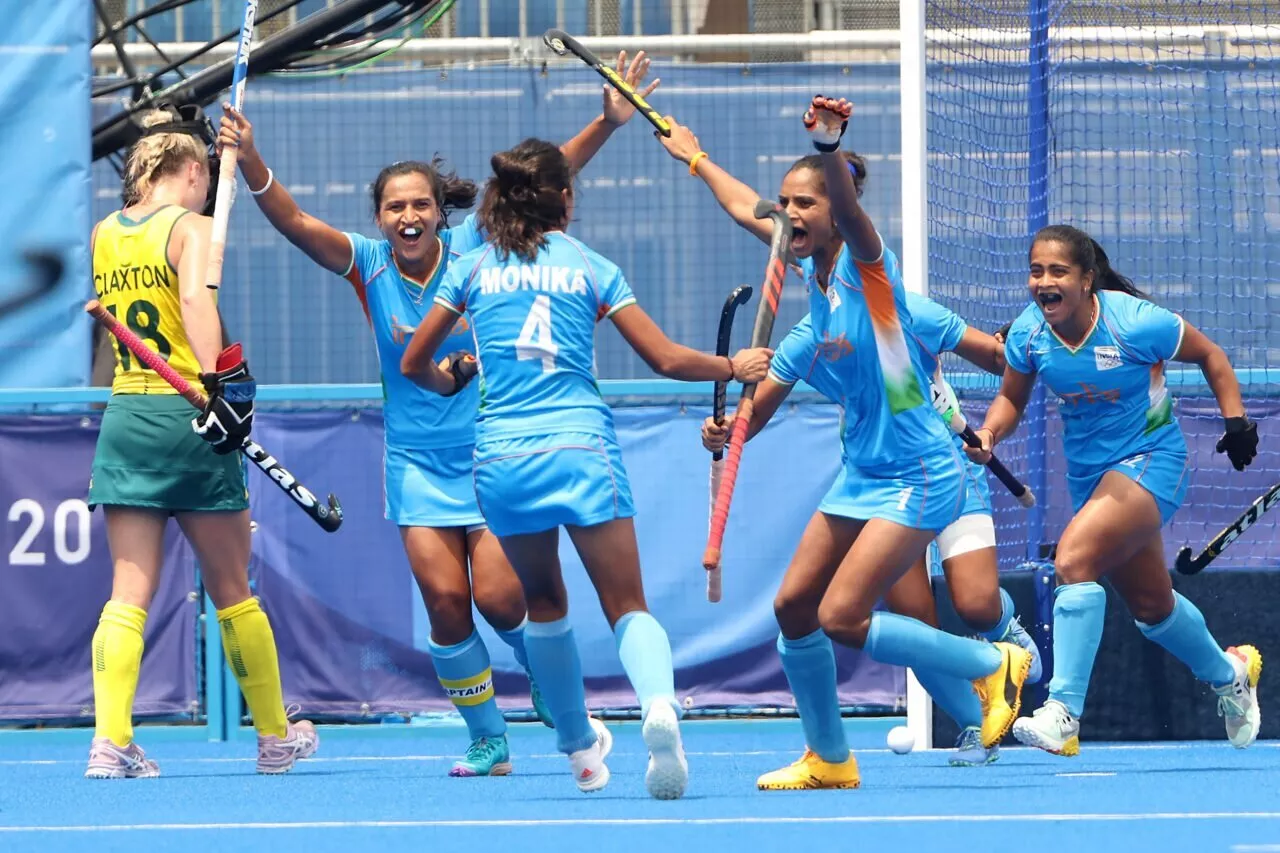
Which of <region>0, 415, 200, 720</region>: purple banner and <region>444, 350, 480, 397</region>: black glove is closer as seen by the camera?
<region>444, 350, 480, 397</region>: black glove

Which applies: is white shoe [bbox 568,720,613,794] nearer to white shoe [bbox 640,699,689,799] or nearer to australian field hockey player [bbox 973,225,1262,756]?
white shoe [bbox 640,699,689,799]

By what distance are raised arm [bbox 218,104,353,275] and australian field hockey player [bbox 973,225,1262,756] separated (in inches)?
80.1

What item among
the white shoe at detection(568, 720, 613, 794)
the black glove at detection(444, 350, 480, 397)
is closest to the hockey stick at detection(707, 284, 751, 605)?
the white shoe at detection(568, 720, 613, 794)

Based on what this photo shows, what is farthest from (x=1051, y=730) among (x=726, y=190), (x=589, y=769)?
(x=726, y=190)

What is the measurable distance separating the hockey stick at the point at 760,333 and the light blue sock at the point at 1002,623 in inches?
68.6

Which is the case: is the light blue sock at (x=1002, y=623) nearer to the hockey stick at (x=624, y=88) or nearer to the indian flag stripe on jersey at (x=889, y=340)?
the indian flag stripe on jersey at (x=889, y=340)

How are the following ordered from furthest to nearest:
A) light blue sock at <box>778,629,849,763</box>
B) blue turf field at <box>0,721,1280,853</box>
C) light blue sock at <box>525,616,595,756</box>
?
light blue sock at <box>778,629,849,763</box>, light blue sock at <box>525,616,595,756</box>, blue turf field at <box>0,721,1280,853</box>

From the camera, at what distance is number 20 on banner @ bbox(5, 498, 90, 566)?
8.43 meters

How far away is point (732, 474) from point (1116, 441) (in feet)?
5.74

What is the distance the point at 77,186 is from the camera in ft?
28.6

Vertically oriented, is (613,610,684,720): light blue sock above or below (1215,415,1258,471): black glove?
below

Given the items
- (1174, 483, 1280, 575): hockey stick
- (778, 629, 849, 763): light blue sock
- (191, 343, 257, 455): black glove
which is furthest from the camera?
(1174, 483, 1280, 575): hockey stick

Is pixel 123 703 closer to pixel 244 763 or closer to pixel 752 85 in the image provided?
pixel 244 763

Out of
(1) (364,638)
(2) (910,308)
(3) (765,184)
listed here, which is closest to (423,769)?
(1) (364,638)
